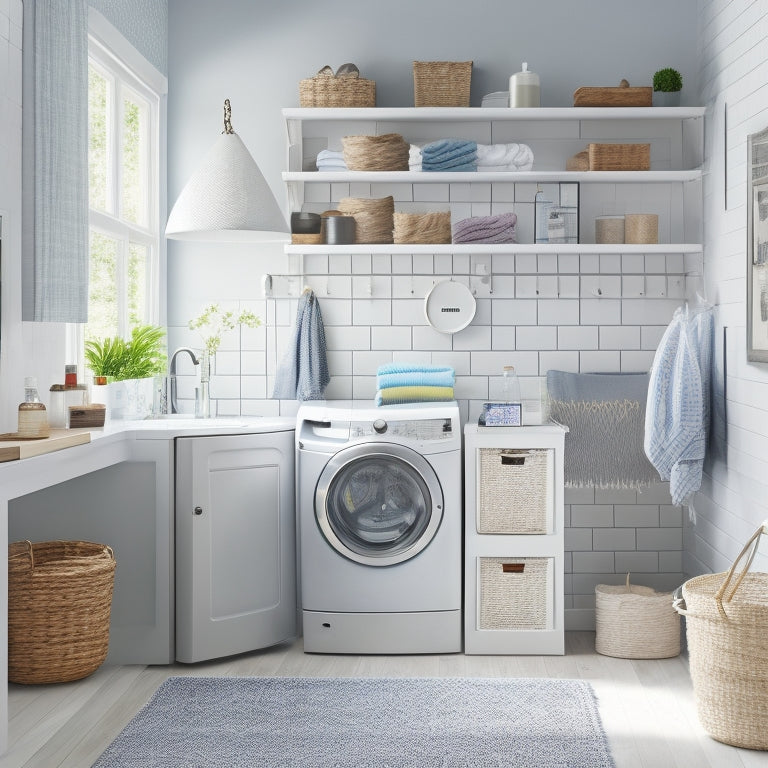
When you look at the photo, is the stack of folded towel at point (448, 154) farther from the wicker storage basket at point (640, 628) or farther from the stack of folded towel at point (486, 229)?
the wicker storage basket at point (640, 628)

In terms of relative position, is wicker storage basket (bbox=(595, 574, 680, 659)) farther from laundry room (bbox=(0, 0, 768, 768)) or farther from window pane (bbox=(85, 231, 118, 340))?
window pane (bbox=(85, 231, 118, 340))

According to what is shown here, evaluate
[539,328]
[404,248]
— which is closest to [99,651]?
[404,248]

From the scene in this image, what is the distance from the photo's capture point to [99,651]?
3420 millimetres

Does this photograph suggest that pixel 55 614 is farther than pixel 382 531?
No

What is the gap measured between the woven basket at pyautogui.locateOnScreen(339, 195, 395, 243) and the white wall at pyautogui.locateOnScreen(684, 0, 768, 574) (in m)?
1.40

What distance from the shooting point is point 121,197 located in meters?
4.15

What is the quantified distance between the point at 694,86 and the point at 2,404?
324cm

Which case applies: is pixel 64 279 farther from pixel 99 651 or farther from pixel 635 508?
pixel 635 508

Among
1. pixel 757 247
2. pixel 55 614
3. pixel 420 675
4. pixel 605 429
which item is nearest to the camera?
pixel 55 614

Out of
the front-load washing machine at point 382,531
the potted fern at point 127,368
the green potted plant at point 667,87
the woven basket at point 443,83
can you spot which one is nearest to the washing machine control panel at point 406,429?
the front-load washing machine at point 382,531

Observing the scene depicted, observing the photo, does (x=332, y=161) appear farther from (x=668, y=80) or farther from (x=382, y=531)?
(x=382, y=531)

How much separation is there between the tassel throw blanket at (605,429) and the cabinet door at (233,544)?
49.0 inches

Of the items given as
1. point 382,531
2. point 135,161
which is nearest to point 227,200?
point 135,161

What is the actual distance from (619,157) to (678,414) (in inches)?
46.7
